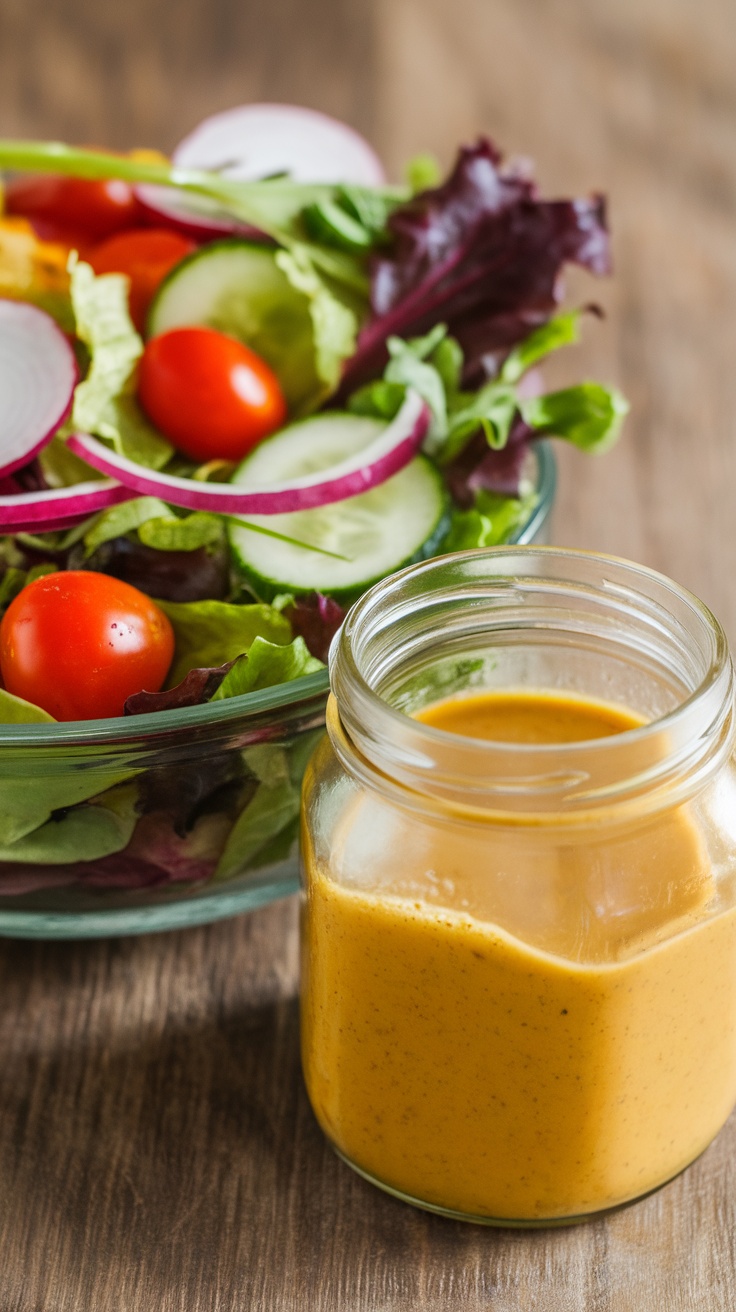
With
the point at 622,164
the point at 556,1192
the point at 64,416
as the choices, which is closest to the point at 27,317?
the point at 64,416

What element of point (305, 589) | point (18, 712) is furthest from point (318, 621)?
point (18, 712)

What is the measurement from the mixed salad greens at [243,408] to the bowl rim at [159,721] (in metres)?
0.04

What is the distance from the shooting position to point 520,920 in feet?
3.09

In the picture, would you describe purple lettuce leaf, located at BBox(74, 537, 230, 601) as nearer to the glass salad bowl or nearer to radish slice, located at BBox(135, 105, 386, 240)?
the glass salad bowl

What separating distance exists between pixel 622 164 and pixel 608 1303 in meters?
2.47

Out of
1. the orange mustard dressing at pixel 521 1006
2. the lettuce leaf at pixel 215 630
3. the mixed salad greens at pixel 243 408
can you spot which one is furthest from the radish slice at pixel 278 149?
the orange mustard dressing at pixel 521 1006

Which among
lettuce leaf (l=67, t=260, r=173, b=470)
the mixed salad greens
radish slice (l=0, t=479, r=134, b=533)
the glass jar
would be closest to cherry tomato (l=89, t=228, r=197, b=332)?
the mixed salad greens

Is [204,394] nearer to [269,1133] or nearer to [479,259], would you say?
[479,259]

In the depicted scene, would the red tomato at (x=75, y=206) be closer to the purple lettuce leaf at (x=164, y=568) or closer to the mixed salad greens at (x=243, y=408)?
the mixed salad greens at (x=243, y=408)

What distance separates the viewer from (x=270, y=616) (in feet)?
4.08

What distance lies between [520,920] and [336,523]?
0.53 metres

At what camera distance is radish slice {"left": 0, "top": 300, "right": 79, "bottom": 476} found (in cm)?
137

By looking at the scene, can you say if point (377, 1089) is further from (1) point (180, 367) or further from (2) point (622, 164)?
(2) point (622, 164)

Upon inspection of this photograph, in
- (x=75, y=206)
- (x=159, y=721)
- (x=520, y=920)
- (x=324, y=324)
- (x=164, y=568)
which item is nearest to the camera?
(x=520, y=920)
